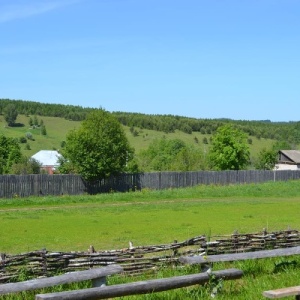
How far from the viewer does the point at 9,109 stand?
494ft

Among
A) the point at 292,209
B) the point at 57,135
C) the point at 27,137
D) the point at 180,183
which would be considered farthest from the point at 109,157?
the point at 57,135

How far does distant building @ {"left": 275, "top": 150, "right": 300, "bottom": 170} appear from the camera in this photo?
105 metres

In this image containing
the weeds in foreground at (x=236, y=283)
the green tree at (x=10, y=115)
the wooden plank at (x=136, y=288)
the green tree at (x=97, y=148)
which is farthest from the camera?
the green tree at (x=10, y=115)

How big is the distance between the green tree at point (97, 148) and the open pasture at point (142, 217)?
6025mm

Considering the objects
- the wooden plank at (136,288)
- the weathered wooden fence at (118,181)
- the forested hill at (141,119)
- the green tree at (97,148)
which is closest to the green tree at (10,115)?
the forested hill at (141,119)

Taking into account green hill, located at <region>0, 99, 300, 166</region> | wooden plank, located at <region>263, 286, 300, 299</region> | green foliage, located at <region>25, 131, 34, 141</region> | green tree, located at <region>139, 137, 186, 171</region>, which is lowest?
wooden plank, located at <region>263, 286, 300, 299</region>

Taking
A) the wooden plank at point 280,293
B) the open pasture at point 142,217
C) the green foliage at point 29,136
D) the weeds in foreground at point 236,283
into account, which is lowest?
the open pasture at point 142,217

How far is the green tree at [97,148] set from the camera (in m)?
51.7

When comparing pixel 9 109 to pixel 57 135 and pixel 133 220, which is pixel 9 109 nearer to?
pixel 57 135

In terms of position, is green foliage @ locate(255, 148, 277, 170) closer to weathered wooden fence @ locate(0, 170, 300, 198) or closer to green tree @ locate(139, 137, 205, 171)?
green tree @ locate(139, 137, 205, 171)

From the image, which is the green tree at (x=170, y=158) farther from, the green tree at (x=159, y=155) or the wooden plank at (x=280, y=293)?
the wooden plank at (x=280, y=293)

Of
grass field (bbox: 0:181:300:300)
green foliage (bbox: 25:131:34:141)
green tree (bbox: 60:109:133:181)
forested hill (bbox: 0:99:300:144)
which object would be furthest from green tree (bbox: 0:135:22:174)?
forested hill (bbox: 0:99:300:144)

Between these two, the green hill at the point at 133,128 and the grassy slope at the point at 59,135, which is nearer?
the grassy slope at the point at 59,135

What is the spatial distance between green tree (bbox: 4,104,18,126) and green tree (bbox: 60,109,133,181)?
95.3 metres
